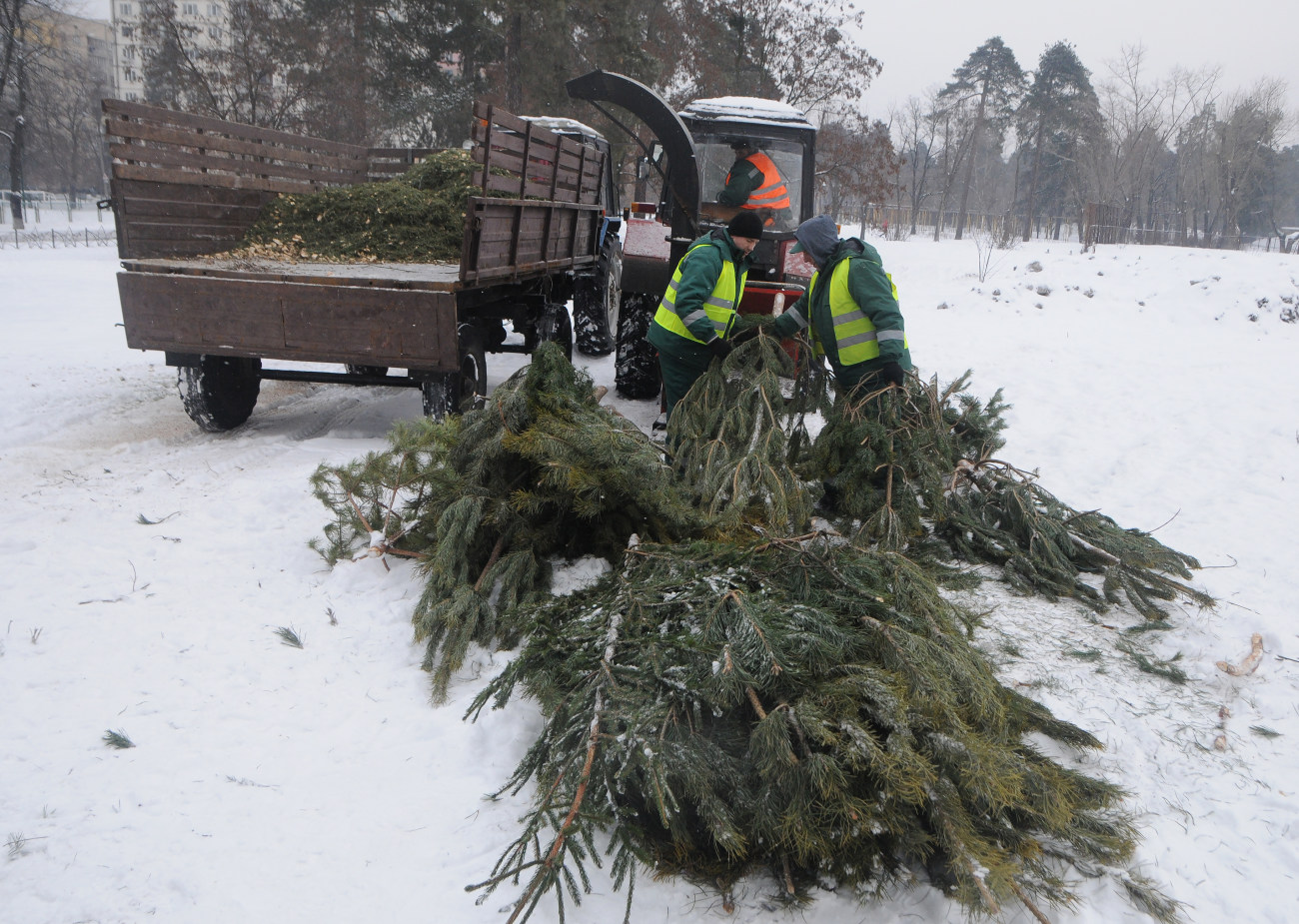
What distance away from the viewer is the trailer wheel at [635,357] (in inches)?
Answer: 279

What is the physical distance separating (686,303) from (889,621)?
266 centimetres

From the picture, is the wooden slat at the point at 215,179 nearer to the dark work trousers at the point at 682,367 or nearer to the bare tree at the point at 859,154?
the dark work trousers at the point at 682,367

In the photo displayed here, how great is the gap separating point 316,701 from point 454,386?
2811 mm

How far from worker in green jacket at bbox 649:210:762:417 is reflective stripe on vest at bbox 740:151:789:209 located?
1.55m

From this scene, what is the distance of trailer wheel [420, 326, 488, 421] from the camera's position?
5.30 meters

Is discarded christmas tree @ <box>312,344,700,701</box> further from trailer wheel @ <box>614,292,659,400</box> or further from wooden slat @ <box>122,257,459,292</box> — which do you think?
trailer wheel @ <box>614,292,659,400</box>

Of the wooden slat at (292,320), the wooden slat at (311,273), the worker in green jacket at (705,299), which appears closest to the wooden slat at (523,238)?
the wooden slat at (311,273)

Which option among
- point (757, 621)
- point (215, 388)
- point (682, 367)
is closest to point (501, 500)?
point (757, 621)

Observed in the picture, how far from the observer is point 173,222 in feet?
18.6

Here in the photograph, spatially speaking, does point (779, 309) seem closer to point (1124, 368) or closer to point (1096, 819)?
point (1096, 819)

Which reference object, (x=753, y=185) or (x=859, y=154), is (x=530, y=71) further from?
(x=753, y=185)

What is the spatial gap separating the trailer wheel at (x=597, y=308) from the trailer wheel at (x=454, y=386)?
3.44 m

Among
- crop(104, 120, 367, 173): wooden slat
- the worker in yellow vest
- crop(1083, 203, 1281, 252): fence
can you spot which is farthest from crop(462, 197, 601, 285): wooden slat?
crop(1083, 203, 1281, 252): fence

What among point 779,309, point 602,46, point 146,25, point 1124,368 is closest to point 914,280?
point 1124,368
